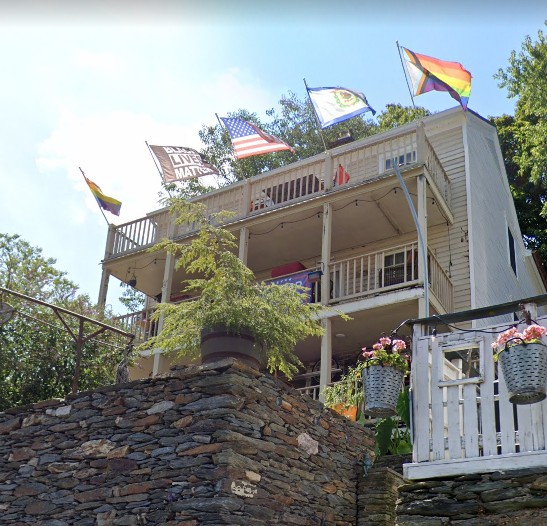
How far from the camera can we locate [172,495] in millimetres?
6738

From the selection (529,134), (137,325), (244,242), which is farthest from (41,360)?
(529,134)

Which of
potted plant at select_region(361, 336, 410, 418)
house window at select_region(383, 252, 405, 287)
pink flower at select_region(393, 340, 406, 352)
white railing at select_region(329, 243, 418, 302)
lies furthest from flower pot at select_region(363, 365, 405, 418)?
house window at select_region(383, 252, 405, 287)

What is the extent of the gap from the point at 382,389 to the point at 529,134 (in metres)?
16.6

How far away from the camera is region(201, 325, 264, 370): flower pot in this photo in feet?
25.8

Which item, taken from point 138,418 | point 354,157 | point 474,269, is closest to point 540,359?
point 138,418

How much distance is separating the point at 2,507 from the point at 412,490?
422cm

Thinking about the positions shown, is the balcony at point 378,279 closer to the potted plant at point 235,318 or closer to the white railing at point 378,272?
the white railing at point 378,272

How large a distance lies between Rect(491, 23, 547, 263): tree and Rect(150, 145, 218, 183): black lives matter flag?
8965 millimetres

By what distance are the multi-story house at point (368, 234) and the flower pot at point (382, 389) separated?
229 inches

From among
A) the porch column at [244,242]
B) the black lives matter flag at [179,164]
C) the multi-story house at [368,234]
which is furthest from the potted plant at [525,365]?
the black lives matter flag at [179,164]

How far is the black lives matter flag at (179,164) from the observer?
589 inches

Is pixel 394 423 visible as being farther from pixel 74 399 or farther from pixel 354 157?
pixel 354 157

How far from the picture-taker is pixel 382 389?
A: 20.0 ft

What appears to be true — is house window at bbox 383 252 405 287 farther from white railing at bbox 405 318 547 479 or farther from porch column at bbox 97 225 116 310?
white railing at bbox 405 318 547 479
